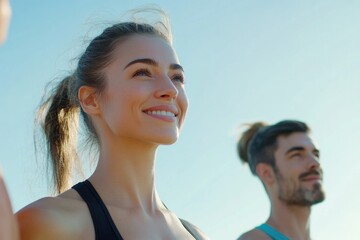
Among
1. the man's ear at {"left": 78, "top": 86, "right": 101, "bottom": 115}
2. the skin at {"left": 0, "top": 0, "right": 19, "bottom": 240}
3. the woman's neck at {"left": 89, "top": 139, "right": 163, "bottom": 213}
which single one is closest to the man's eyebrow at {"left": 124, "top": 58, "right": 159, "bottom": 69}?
the man's ear at {"left": 78, "top": 86, "right": 101, "bottom": 115}

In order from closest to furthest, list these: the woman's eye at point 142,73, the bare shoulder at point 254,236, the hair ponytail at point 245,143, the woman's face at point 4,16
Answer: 1. the woman's face at point 4,16
2. the woman's eye at point 142,73
3. the bare shoulder at point 254,236
4. the hair ponytail at point 245,143

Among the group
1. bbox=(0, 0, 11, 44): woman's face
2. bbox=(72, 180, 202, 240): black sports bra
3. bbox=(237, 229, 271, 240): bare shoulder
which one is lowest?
bbox=(72, 180, 202, 240): black sports bra

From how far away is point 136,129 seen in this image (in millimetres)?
3059

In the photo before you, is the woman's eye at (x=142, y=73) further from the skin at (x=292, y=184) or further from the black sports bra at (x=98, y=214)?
the skin at (x=292, y=184)

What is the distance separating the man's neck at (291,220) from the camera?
5793 millimetres

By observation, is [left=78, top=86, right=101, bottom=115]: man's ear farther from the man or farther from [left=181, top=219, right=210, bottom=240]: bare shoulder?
the man

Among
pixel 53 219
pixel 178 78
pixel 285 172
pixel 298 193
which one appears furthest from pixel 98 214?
pixel 285 172

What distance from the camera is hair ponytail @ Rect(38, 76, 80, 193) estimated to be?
11.4ft

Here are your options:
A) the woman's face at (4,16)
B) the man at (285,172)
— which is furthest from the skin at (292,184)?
the woman's face at (4,16)

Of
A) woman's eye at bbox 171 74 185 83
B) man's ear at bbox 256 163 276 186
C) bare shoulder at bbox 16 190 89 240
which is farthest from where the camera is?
man's ear at bbox 256 163 276 186

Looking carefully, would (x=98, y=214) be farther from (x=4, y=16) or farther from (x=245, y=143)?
(x=245, y=143)

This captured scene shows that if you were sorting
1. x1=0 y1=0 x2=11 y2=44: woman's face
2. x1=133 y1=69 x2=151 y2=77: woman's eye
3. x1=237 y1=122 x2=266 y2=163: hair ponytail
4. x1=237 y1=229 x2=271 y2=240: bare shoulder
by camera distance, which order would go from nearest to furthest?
x1=0 y1=0 x2=11 y2=44: woman's face, x1=133 y1=69 x2=151 y2=77: woman's eye, x1=237 y1=229 x2=271 y2=240: bare shoulder, x1=237 y1=122 x2=266 y2=163: hair ponytail

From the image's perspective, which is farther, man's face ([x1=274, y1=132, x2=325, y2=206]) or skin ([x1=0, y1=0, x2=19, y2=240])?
man's face ([x1=274, y1=132, x2=325, y2=206])

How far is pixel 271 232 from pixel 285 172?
2.74 feet
